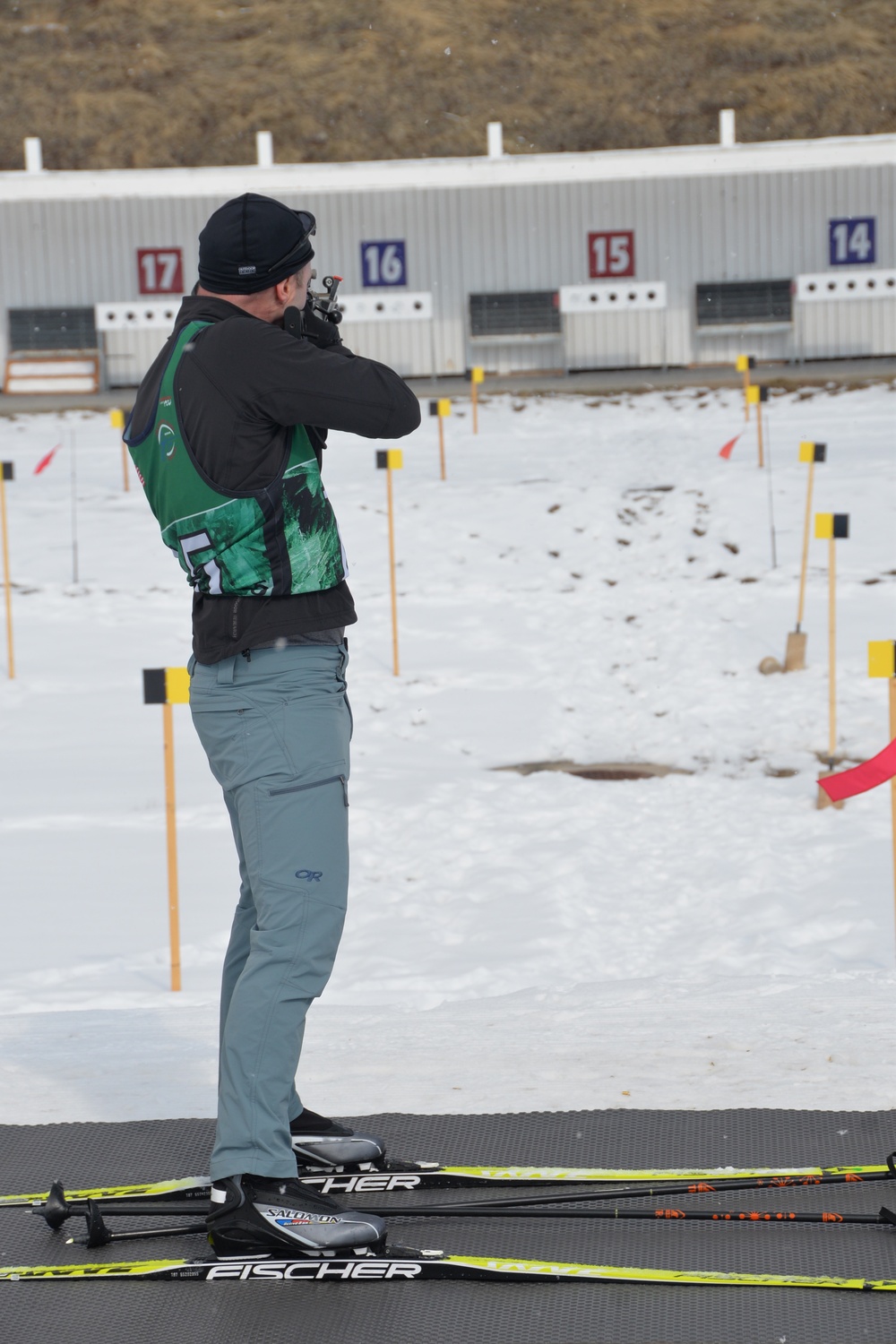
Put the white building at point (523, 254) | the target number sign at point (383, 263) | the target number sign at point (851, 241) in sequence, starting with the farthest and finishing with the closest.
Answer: the target number sign at point (383, 263)
the target number sign at point (851, 241)
the white building at point (523, 254)

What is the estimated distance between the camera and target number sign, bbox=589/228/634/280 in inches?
782

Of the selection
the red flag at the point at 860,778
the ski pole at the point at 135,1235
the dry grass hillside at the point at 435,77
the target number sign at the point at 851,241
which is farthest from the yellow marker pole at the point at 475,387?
the dry grass hillside at the point at 435,77

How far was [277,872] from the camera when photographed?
6.91ft

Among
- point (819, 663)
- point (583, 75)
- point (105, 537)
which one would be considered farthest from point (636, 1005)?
point (583, 75)

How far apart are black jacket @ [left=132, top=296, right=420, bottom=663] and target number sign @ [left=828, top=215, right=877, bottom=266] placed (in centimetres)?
1946

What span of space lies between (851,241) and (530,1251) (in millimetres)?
19825

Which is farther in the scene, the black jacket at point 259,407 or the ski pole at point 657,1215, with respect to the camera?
the ski pole at point 657,1215

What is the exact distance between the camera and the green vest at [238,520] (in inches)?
81.8

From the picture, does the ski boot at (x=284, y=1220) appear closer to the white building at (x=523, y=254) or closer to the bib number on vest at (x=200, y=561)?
the bib number on vest at (x=200, y=561)

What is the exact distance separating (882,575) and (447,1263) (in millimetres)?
8347

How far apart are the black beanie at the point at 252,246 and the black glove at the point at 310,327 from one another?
0.07 metres

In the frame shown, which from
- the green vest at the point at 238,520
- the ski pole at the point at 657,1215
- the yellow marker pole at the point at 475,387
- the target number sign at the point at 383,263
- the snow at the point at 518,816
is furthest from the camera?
the target number sign at the point at 383,263

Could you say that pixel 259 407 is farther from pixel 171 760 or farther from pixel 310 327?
pixel 171 760

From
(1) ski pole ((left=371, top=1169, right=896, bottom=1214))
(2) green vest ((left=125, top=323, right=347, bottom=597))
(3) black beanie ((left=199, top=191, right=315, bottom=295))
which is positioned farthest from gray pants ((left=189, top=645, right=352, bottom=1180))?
(3) black beanie ((left=199, top=191, right=315, bottom=295))
